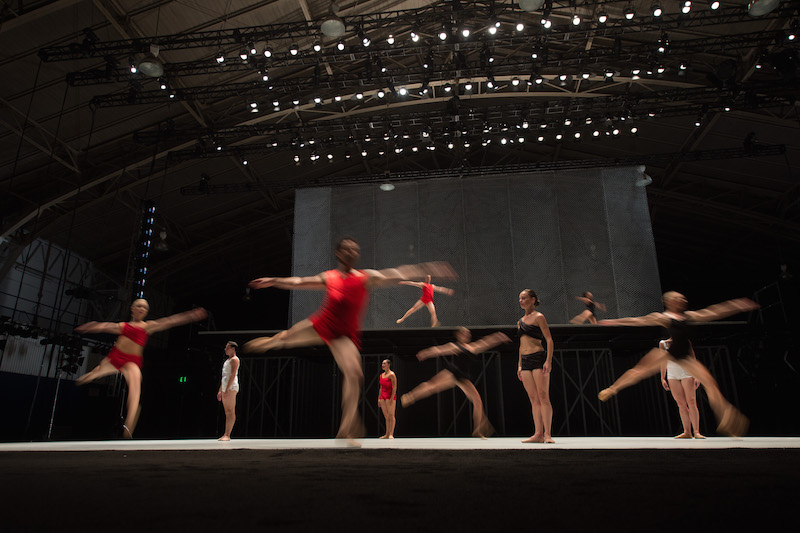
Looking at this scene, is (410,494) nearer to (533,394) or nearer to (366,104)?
(533,394)

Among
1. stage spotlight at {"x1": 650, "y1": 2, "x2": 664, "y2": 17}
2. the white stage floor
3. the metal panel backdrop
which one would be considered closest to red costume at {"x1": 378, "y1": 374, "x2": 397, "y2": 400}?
the white stage floor

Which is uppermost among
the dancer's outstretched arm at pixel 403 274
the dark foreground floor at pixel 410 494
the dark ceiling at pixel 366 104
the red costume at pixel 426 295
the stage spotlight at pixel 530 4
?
the dark ceiling at pixel 366 104

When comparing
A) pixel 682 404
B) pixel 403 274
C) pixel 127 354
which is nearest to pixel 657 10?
pixel 682 404

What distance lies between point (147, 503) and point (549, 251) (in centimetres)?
1479

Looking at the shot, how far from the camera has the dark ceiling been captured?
11.0 m

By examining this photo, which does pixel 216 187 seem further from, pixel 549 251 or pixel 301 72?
pixel 549 251

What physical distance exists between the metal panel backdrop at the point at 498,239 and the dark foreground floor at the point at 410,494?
40.7 feet

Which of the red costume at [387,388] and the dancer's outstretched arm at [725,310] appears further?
the red costume at [387,388]

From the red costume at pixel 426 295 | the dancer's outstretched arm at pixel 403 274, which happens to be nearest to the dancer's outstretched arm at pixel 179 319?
the dancer's outstretched arm at pixel 403 274

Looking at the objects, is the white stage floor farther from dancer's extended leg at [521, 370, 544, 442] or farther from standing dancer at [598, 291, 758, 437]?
dancer's extended leg at [521, 370, 544, 442]

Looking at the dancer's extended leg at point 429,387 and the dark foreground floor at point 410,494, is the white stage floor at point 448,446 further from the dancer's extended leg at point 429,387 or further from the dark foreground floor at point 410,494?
the dancer's extended leg at point 429,387

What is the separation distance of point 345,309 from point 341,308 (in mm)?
→ 33

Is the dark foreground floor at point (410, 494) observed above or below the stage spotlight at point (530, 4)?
below

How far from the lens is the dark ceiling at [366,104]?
11.0 meters
